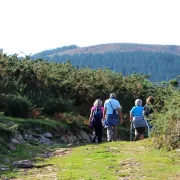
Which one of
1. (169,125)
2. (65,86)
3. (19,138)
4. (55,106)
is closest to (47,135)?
(19,138)

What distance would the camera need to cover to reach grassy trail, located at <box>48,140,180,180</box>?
338 inches

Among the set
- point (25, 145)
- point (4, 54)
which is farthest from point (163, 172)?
point (4, 54)

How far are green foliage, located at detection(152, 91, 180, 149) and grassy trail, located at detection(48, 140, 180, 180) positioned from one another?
0.34 metres

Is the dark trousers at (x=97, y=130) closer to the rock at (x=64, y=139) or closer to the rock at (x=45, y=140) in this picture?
the rock at (x=64, y=139)

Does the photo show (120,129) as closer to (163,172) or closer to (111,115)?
(111,115)

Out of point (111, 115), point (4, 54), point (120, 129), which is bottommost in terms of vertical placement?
point (120, 129)

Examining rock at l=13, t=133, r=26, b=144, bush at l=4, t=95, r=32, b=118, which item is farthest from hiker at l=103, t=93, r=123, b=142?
bush at l=4, t=95, r=32, b=118

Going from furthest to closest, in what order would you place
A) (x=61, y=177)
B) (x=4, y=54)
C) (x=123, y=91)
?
(x=123, y=91)
(x=4, y=54)
(x=61, y=177)

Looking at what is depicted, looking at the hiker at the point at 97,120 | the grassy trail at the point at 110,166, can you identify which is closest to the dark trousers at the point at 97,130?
the hiker at the point at 97,120

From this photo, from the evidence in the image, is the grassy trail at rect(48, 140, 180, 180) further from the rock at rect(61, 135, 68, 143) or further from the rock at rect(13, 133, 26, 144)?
the rock at rect(61, 135, 68, 143)

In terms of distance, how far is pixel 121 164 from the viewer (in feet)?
33.0

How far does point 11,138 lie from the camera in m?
14.0

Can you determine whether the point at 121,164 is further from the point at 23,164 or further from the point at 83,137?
the point at 83,137

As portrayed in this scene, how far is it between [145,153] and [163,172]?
9.28 ft
